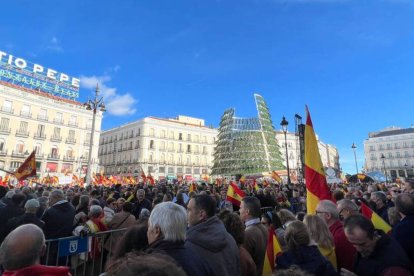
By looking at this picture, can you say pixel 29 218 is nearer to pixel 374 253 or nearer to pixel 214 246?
pixel 214 246

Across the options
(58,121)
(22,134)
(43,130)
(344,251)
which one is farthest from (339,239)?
(58,121)

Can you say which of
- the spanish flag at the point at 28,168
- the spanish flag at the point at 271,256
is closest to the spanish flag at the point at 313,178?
the spanish flag at the point at 271,256

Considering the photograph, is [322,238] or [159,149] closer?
[322,238]

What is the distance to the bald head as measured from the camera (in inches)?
73.0

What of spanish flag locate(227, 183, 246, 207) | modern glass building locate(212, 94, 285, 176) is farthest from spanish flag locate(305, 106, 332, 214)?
modern glass building locate(212, 94, 285, 176)

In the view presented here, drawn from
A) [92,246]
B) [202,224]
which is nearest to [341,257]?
[202,224]

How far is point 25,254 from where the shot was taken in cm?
190

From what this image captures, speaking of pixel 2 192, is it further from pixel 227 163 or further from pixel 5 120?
pixel 5 120

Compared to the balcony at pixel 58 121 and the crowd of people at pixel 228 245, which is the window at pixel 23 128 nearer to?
the balcony at pixel 58 121

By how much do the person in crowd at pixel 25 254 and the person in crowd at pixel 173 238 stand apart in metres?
0.67

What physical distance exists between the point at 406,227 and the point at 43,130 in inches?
2122

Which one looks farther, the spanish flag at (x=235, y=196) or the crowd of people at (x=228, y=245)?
the spanish flag at (x=235, y=196)

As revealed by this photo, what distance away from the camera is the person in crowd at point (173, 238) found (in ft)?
6.34

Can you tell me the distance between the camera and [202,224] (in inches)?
103
